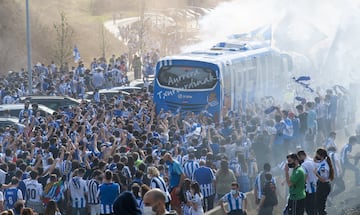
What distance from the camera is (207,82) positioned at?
91.6ft

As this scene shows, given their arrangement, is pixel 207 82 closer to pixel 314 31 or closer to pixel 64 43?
pixel 314 31

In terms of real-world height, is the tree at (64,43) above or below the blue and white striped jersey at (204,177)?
above

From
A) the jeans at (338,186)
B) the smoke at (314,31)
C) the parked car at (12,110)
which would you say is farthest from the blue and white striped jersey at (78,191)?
the smoke at (314,31)

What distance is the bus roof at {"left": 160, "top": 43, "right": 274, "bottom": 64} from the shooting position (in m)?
28.3

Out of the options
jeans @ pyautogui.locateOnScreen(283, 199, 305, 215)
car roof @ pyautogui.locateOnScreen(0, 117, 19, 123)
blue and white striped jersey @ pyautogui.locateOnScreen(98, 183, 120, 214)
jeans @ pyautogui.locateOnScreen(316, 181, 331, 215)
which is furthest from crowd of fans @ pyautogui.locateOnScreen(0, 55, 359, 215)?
jeans @ pyautogui.locateOnScreen(316, 181, 331, 215)

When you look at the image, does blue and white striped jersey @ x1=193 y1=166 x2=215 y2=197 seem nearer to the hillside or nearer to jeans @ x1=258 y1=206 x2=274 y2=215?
jeans @ x1=258 y1=206 x2=274 y2=215

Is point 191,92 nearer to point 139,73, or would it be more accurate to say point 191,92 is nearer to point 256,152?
point 256,152

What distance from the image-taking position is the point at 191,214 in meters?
14.5

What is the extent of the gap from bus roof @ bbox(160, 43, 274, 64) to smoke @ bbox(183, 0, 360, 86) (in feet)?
14.4

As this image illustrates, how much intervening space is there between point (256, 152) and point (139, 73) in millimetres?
23044

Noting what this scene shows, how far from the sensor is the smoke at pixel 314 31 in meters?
37.0

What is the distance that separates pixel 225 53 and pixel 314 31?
12375 millimetres

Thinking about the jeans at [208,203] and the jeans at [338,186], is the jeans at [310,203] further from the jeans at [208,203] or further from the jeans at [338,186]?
the jeans at [338,186]

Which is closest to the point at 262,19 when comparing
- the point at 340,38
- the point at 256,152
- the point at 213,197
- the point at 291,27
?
the point at 291,27
